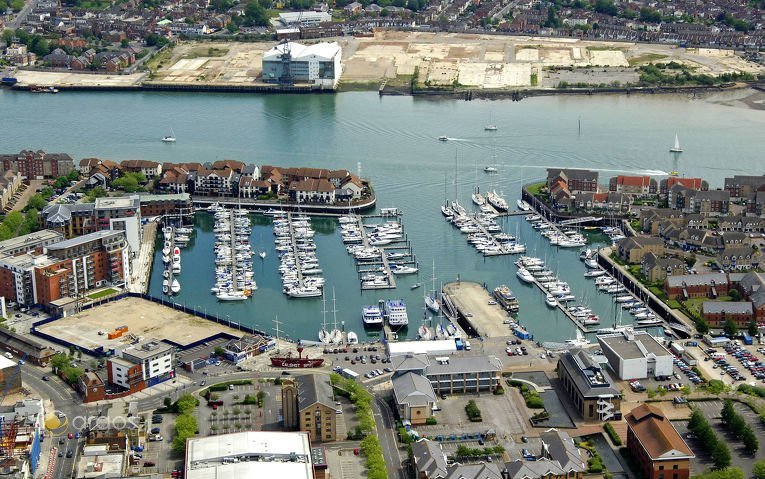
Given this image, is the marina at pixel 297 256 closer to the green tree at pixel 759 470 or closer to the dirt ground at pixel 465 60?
the green tree at pixel 759 470

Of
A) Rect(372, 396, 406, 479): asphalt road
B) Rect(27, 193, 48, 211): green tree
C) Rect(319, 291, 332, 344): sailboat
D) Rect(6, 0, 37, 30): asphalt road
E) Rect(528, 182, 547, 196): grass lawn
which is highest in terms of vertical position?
Rect(6, 0, 37, 30): asphalt road

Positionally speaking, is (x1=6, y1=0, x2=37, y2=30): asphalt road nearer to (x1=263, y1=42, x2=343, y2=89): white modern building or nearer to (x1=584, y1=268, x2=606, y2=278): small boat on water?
(x1=263, y1=42, x2=343, y2=89): white modern building

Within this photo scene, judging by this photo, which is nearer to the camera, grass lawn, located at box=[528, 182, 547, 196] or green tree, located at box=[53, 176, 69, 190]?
grass lawn, located at box=[528, 182, 547, 196]

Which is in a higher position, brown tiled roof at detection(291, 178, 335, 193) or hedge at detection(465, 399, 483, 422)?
brown tiled roof at detection(291, 178, 335, 193)

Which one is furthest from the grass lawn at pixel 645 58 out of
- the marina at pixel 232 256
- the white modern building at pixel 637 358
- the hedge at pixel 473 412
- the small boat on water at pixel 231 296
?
the hedge at pixel 473 412

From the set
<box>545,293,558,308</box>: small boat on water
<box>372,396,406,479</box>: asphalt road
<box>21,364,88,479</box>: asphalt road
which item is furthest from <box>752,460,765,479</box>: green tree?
<box>21,364,88,479</box>: asphalt road

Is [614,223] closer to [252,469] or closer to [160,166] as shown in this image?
[160,166]

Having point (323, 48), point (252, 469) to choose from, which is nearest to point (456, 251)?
point (252, 469)
